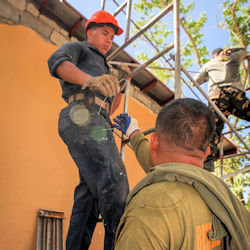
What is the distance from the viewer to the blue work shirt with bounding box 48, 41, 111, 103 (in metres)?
1.83

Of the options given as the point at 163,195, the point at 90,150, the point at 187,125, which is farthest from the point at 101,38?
the point at 163,195

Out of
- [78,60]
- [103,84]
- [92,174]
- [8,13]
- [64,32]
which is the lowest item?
[92,174]

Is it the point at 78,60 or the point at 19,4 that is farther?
the point at 19,4

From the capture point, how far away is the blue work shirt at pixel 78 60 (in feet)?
6.02

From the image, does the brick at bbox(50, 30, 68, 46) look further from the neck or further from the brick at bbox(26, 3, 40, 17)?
the neck

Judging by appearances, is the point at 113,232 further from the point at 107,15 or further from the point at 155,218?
the point at 107,15

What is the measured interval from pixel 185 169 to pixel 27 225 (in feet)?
7.46

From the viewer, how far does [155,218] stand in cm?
88

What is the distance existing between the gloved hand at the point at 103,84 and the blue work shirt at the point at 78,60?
0.23 m

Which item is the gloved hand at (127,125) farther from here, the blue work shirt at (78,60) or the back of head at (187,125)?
the back of head at (187,125)

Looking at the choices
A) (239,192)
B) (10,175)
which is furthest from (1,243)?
(239,192)

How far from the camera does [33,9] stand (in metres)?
3.86

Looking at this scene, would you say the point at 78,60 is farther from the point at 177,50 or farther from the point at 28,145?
the point at 28,145

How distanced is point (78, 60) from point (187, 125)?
1.24m
